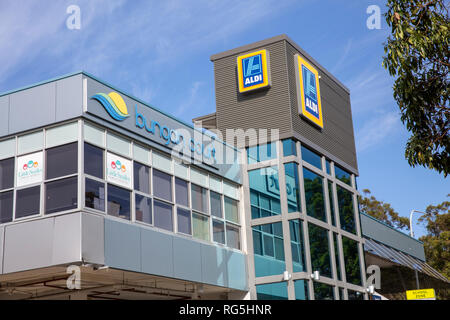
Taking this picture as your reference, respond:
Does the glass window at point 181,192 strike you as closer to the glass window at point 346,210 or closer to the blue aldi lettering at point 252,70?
the blue aldi lettering at point 252,70

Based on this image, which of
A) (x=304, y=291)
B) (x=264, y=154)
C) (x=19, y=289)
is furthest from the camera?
(x=264, y=154)

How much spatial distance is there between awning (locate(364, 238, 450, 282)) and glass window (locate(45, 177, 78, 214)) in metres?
17.9

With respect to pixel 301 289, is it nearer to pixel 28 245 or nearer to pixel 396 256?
pixel 28 245

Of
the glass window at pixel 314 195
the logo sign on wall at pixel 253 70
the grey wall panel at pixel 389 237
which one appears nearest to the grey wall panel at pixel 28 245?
the glass window at pixel 314 195

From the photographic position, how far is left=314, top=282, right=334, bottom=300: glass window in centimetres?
2172

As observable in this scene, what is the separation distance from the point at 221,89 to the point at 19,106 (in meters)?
9.26

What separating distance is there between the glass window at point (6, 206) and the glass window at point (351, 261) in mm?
13091

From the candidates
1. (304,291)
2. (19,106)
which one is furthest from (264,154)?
(19,106)

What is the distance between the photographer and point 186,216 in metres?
19.3

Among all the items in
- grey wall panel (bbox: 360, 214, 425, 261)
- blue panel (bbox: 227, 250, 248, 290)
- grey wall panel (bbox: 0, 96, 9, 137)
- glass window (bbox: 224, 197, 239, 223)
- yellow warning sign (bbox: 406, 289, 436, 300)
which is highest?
grey wall panel (bbox: 0, 96, 9, 137)

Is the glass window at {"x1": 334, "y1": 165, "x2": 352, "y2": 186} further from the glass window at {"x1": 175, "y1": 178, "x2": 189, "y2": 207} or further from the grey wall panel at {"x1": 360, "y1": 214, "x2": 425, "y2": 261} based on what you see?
the glass window at {"x1": 175, "y1": 178, "x2": 189, "y2": 207}

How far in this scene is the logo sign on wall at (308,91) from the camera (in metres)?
23.4

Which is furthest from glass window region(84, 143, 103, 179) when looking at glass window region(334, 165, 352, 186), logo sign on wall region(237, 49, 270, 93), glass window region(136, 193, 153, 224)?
glass window region(334, 165, 352, 186)
